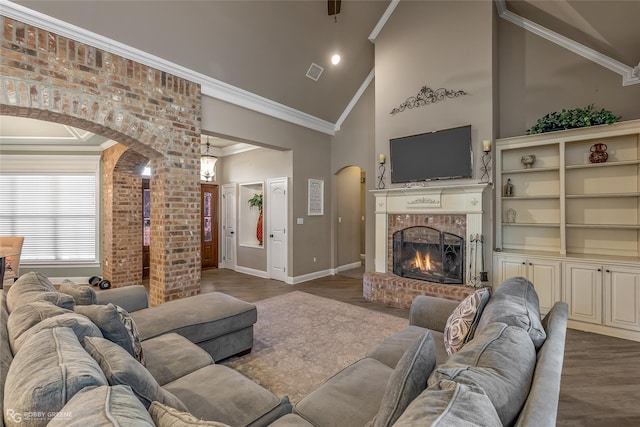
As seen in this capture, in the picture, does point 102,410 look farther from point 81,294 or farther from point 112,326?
point 81,294

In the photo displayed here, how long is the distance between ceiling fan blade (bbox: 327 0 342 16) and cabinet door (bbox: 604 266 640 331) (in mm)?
4683

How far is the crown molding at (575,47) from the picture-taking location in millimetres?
3523

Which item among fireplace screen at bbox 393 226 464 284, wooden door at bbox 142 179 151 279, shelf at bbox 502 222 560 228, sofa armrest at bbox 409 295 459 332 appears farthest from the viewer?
wooden door at bbox 142 179 151 279

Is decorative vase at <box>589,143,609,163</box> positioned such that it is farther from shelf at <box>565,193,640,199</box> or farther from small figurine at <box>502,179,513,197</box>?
small figurine at <box>502,179,513,197</box>

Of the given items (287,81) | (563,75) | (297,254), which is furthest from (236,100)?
(563,75)

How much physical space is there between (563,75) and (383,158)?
2573 millimetres

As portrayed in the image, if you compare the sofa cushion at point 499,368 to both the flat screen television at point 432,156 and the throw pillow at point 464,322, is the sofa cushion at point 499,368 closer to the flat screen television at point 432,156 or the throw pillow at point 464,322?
the throw pillow at point 464,322

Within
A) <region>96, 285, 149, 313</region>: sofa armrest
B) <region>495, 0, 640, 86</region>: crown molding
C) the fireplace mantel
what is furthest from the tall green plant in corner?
<region>96, 285, 149, 313</region>: sofa armrest

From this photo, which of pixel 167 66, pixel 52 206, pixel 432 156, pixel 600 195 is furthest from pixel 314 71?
pixel 52 206

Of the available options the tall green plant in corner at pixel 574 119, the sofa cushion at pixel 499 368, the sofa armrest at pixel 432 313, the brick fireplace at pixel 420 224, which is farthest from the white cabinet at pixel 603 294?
the sofa cushion at pixel 499 368

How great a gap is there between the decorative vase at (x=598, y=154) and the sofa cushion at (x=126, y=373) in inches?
191

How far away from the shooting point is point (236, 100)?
448 centimetres

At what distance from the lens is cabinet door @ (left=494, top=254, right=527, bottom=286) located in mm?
3791

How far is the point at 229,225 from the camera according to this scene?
7379mm
